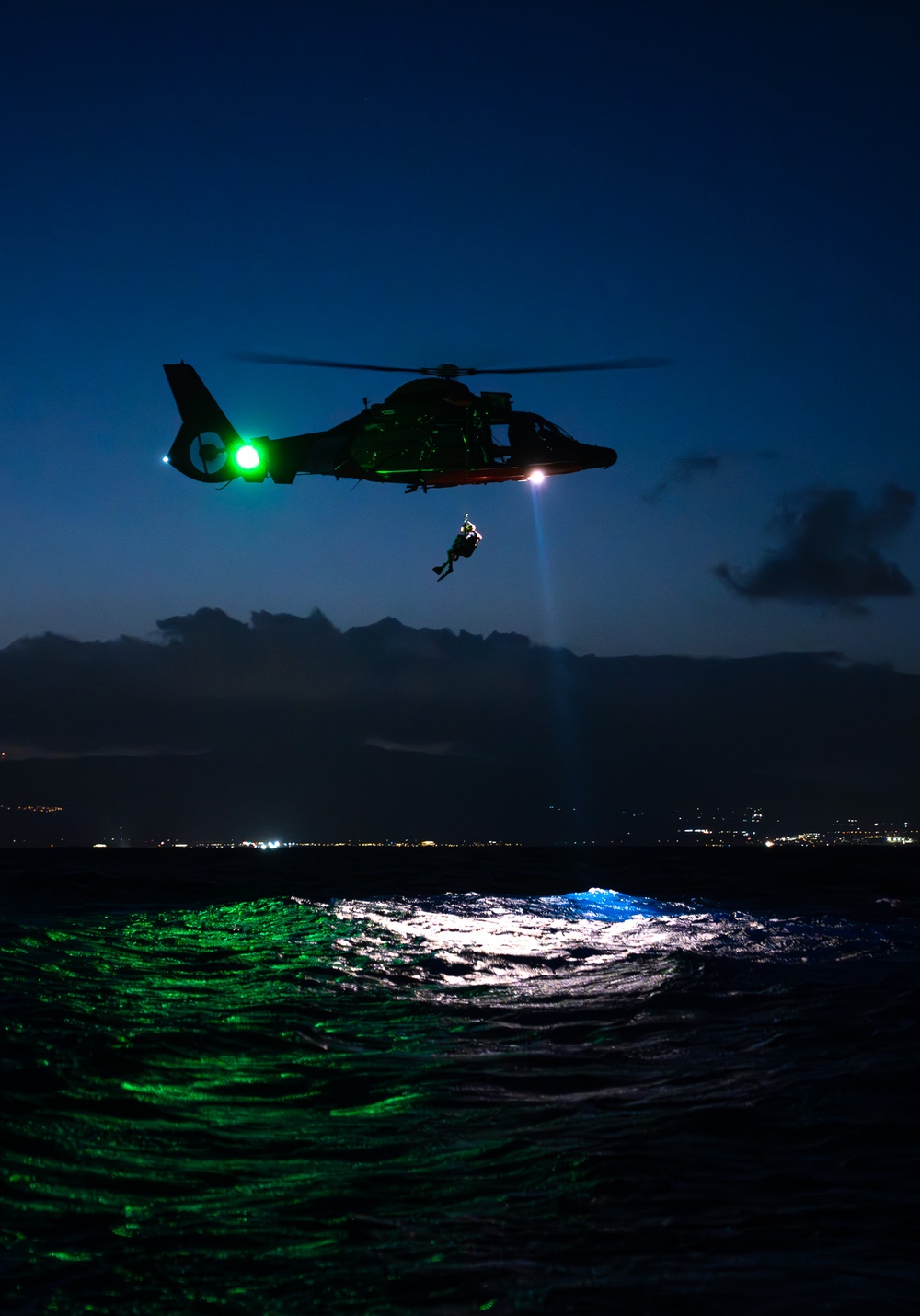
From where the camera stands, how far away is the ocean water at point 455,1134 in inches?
236

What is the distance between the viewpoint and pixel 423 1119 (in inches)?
379

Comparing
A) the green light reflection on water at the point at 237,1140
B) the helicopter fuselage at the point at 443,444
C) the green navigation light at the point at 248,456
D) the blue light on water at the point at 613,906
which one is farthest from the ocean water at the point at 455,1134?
the green navigation light at the point at 248,456

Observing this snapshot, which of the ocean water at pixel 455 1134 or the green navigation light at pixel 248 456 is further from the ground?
the green navigation light at pixel 248 456

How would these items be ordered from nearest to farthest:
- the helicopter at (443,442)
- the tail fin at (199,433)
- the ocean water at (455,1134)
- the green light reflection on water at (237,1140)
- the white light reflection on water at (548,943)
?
1. the ocean water at (455,1134)
2. the green light reflection on water at (237,1140)
3. the white light reflection on water at (548,943)
4. the helicopter at (443,442)
5. the tail fin at (199,433)

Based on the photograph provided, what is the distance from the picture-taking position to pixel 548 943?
79.2ft

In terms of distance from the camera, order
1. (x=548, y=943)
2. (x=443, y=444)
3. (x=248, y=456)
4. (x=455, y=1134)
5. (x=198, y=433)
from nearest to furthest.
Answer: (x=455, y=1134)
(x=548, y=943)
(x=443, y=444)
(x=248, y=456)
(x=198, y=433)

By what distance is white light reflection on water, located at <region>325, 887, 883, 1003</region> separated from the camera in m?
18.4

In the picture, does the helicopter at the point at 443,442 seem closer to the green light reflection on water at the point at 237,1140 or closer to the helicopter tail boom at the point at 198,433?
the helicopter tail boom at the point at 198,433

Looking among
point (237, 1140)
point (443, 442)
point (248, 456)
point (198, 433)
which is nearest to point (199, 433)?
point (198, 433)

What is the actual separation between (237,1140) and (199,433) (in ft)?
103

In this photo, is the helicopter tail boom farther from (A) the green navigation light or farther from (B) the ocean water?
(B) the ocean water

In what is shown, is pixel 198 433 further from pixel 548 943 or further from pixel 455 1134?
pixel 455 1134

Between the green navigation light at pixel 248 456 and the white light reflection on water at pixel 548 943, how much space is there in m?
15.4

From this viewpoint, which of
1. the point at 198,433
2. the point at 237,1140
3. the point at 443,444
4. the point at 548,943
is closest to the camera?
the point at 237,1140
